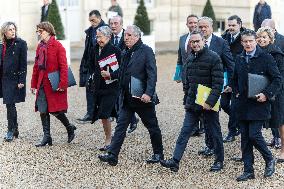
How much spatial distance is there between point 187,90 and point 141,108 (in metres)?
0.63

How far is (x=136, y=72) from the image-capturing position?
30.5 feet

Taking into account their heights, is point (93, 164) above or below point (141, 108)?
below

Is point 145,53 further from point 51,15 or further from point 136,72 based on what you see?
point 51,15

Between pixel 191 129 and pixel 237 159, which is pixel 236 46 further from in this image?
pixel 191 129

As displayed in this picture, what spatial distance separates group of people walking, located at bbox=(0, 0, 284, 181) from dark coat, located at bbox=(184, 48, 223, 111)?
0.01 m

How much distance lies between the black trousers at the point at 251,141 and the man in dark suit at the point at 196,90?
1.44 feet

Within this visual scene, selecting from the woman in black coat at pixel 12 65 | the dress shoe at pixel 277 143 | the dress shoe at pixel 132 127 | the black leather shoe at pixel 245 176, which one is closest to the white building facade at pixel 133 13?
the dress shoe at pixel 132 127

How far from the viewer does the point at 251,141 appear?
345 inches

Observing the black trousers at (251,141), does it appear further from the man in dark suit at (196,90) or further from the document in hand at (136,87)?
the document in hand at (136,87)

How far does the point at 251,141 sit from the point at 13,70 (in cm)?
378

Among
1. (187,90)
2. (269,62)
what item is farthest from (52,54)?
(269,62)

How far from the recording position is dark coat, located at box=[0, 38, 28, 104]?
10742 mm

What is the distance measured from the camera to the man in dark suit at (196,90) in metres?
8.87

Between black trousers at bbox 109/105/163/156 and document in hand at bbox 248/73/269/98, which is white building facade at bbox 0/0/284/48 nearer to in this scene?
black trousers at bbox 109/105/163/156
